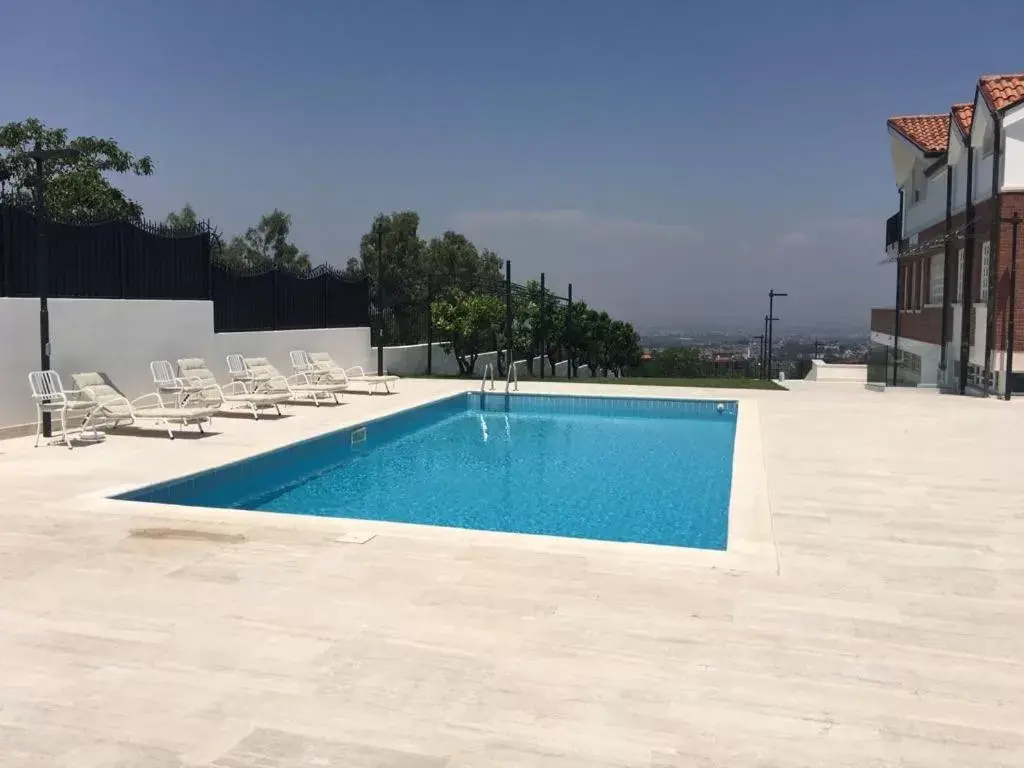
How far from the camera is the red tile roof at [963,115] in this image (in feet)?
61.9

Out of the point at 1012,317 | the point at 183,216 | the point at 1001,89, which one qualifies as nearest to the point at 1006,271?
the point at 1012,317

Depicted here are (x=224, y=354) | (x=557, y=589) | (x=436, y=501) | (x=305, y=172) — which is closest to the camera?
(x=557, y=589)

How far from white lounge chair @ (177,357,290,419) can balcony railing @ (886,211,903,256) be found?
22119mm

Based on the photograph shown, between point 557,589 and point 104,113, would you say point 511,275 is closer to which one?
point 104,113

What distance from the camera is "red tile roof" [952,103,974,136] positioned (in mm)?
18859

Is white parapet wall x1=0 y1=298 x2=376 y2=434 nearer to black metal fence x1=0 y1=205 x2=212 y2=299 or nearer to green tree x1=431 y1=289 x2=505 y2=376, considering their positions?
black metal fence x1=0 y1=205 x2=212 y2=299

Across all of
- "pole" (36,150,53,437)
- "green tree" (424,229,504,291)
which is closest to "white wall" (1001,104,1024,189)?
"pole" (36,150,53,437)

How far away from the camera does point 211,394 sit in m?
13.4

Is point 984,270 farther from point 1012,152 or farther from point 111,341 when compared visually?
point 111,341

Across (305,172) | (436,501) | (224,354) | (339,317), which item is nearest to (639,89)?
(305,172)

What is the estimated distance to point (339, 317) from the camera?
20.3 metres

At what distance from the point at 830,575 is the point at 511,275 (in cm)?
1731

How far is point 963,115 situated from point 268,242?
31063 mm

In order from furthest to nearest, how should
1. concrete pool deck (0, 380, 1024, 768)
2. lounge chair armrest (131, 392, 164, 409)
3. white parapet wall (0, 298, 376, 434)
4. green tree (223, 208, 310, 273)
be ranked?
1. green tree (223, 208, 310, 273)
2. lounge chair armrest (131, 392, 164, 409)
3. white parapet wall (0, 298, 376, 434)
4. concrete pool deck (0, 380, 1024, 768)
